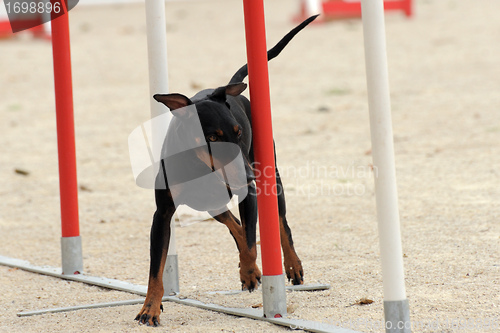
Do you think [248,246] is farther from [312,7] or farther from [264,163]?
[312,7]

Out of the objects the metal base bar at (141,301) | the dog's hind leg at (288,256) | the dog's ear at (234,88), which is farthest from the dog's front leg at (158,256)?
the dog's hind leg at (288,256)

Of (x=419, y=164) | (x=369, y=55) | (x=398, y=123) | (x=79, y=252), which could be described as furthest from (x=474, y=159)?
(x=369, y=55)

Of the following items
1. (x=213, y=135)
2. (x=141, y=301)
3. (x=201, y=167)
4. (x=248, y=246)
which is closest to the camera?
(x=213, y=135)

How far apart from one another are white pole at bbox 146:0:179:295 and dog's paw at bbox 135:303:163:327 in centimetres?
50

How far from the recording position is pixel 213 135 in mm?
3248

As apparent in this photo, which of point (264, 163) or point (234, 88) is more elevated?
point (234, 88)

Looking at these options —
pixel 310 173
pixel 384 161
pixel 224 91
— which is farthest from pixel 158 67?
pixel 310 173

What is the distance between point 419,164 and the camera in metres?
6.91

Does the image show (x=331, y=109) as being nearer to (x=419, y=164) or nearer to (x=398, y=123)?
(x=398, y=123)

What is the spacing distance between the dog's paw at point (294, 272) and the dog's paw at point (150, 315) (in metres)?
0.82

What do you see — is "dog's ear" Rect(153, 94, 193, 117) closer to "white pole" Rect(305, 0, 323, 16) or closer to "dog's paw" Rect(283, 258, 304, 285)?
"dog's paw" Rect(283, 258, 304, 285)

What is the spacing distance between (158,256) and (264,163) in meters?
0.68

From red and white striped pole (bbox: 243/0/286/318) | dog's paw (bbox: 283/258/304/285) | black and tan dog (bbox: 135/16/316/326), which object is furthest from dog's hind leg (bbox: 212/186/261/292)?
red and white striped pole (bbox: 243/0/286/318)

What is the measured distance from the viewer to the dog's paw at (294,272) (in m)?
3.94
